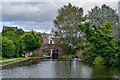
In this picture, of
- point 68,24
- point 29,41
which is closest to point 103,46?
point 68,24

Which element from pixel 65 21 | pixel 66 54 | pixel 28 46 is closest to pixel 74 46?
pixel 66 54

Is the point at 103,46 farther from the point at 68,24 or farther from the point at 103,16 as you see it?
the point at 68,24

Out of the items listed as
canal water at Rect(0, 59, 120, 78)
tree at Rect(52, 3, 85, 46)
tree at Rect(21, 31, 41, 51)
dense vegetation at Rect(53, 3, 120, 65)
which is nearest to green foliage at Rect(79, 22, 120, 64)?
dense vegetation at Rect(53, 3, 120, 65)

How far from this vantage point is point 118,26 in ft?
122

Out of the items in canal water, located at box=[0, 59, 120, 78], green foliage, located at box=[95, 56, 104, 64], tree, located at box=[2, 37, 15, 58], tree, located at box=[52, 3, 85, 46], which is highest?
tree, located at box=[52, 3, 85, 46]

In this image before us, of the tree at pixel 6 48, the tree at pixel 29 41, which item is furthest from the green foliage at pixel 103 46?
the tree at pixel 29 41

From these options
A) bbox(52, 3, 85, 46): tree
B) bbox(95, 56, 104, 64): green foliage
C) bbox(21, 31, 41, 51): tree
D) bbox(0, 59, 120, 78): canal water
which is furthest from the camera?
bbox(52, 3, 85, 46): tree

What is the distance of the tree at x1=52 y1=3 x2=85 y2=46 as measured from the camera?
4819 cm

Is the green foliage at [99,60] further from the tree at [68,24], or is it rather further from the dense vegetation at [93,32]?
the tree at [68,24]

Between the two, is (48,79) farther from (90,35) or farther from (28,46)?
(28,46)

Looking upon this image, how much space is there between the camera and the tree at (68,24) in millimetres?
48188

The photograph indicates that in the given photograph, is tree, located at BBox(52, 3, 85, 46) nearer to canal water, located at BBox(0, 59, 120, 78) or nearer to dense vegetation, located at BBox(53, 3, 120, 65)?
dense vegetation, located at BBox(53, 3, 120, 65)

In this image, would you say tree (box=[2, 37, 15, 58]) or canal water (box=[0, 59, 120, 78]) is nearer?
canal water (box=[0, 59, 120, 78])

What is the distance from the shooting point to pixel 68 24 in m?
48.5
